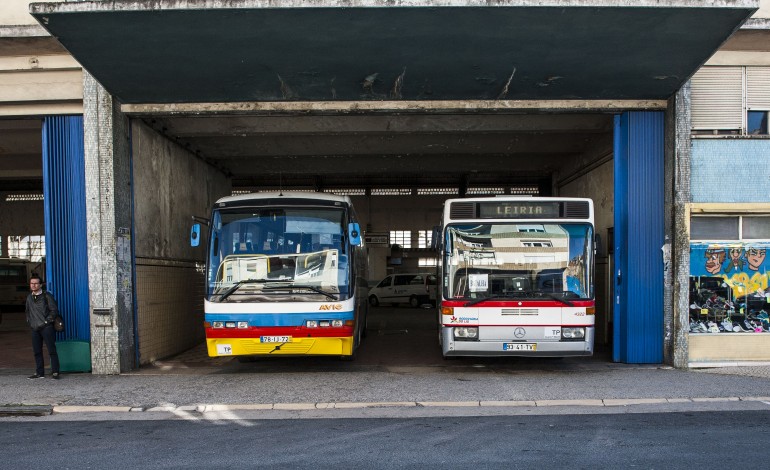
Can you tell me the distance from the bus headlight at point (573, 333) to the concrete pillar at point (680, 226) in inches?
87.2

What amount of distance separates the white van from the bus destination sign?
1895 centimetres

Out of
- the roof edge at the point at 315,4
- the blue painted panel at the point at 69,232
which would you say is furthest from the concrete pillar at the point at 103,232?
the roof edge at the point at 315,4

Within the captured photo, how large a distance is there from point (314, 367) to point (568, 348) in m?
4.50

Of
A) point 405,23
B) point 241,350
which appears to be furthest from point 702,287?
point 241,350

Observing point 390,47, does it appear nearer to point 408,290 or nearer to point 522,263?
point 522,263

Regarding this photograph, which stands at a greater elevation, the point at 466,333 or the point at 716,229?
the point at 716,229

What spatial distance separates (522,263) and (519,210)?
859mm

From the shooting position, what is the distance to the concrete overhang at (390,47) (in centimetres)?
824

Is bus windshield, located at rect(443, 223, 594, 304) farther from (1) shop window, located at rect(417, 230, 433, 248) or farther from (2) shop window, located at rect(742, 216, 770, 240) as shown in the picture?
(1) shop window, located at rect(417, 230, 433, 248)

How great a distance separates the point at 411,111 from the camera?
11.0 metres

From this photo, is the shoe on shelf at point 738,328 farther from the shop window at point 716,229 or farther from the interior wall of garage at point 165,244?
the interior wall of garage at point 165,244

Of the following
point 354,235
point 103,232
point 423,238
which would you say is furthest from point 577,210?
point 423,238

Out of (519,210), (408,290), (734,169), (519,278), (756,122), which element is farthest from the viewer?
(408,290)

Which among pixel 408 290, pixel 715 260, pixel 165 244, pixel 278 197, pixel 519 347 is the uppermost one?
pixel 278 197
